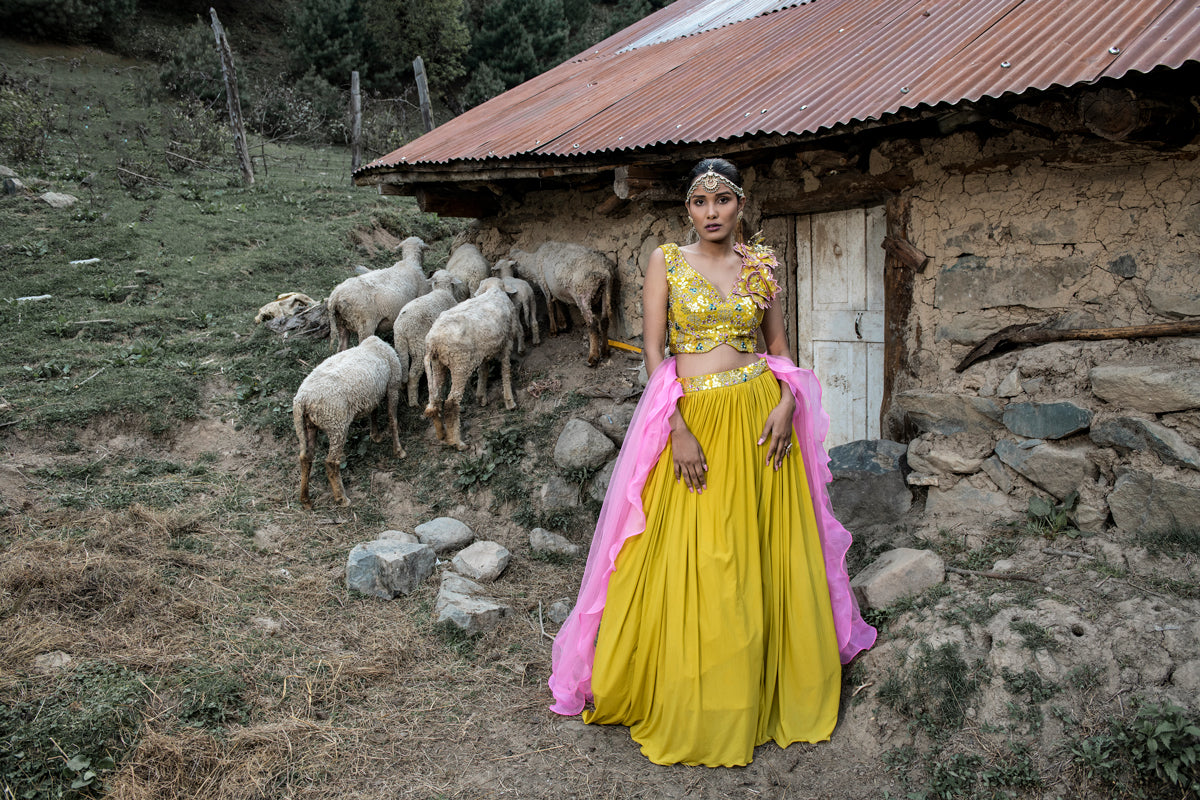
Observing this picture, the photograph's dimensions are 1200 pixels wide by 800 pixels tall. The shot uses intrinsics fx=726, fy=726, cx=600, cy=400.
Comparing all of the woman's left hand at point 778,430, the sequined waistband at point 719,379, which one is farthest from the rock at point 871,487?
the sequined waistband at point 719,379

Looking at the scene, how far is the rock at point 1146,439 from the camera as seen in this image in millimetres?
3242

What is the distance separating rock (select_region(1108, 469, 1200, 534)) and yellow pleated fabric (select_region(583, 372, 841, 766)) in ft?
5.05

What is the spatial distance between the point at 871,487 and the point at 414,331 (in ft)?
13.2

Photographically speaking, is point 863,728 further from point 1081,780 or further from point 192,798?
point 192,798

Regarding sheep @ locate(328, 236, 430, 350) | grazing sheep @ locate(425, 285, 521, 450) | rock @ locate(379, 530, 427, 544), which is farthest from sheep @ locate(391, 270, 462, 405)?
rock @ locate(379, 530, 427, 544)

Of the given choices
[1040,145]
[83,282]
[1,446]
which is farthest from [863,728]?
[83,282]

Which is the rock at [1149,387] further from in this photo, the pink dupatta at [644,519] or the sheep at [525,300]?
the sheep at [525,300]

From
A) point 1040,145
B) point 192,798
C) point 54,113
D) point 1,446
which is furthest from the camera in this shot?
point 54,113

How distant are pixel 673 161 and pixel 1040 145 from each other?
218 centimetres

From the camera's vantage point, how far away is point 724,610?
2.81 m

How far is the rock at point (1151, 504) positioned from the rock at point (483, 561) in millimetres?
3413

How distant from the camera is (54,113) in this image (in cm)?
1530

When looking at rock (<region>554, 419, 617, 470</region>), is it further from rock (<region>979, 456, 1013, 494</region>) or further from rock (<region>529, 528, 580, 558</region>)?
rock (<region>979, 456, 1013, 494</region>)

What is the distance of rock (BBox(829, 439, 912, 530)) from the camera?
14.0ft
